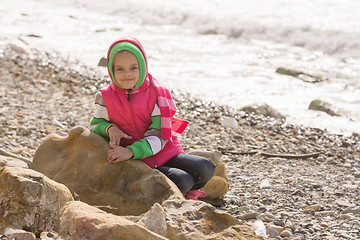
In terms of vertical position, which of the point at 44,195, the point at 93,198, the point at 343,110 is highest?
the point at 44,195

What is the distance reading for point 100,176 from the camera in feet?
14.2

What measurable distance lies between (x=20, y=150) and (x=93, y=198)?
81.9 inches

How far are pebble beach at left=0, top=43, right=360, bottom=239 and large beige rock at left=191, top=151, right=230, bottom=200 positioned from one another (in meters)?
0.11

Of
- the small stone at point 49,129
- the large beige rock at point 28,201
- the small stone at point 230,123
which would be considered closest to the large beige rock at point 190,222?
the large beige rock at point 28,201

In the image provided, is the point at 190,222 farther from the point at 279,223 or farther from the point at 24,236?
the point at 279,223

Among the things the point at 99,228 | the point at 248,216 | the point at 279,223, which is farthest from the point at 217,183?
the point at 99,228

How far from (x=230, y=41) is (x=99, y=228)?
13765 mm

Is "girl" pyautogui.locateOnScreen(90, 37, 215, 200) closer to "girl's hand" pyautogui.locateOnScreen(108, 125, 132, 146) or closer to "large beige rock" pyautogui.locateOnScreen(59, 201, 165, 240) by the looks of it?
"girl's hand" pyautogui.locateOnScreen(108, 125, 132, 146)

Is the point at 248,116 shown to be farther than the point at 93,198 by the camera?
Yes

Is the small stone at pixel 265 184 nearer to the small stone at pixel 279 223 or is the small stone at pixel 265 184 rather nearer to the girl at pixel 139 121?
the small stone at pixel 279 223

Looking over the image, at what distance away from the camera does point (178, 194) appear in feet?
13.2

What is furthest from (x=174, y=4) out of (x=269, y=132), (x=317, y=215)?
(x=317, y=215)

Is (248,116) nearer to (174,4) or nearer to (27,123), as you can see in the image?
(27,123)

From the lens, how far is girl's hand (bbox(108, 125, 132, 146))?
173 inches
